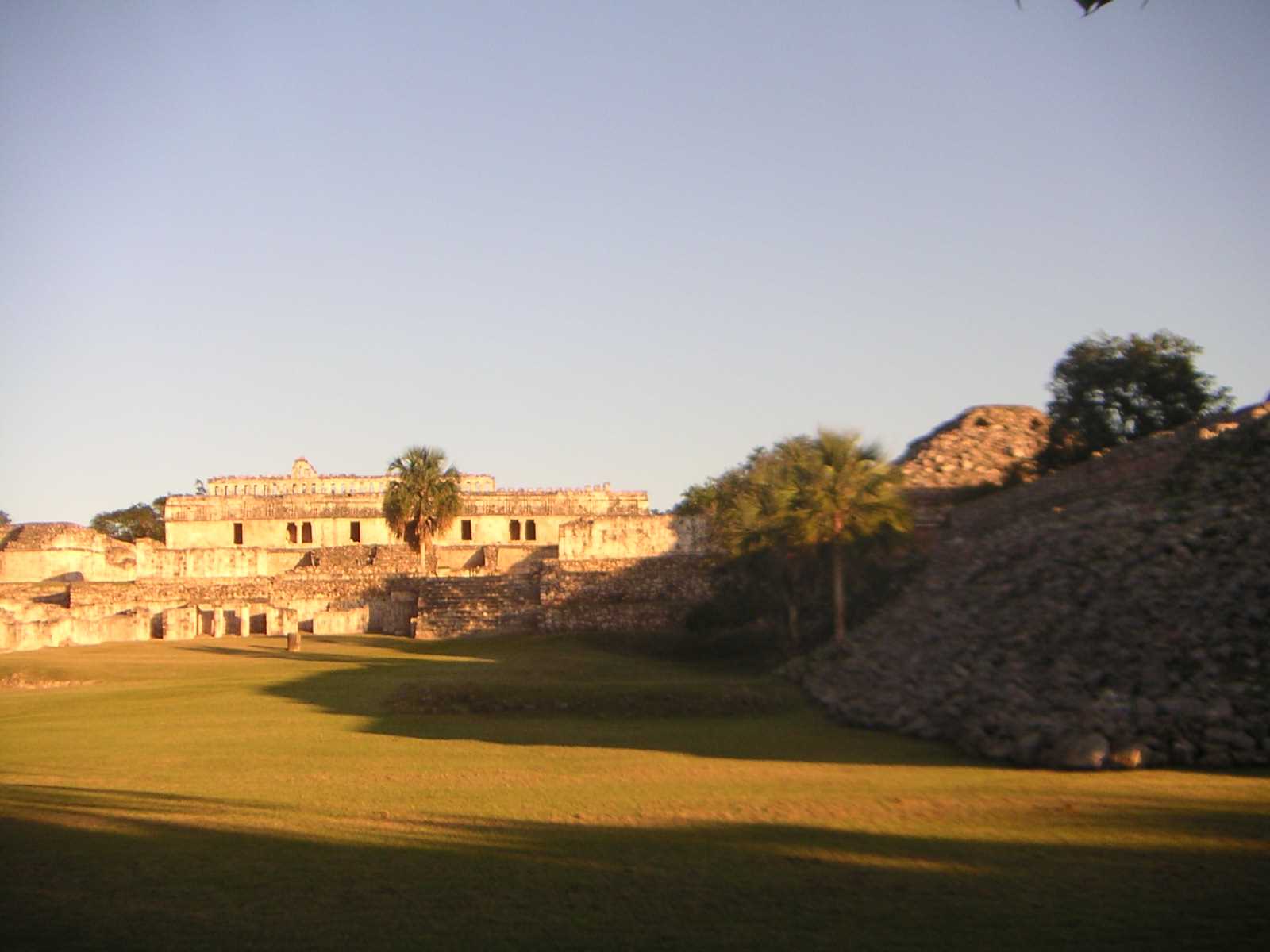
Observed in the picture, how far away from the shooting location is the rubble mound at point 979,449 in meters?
34.2

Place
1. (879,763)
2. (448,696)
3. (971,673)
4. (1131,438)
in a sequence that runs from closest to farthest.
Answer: (879,763) < (971,673) < (448,696) < (1131,438)

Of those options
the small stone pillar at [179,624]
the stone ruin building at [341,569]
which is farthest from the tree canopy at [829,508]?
the small stone pillar at [179,624]

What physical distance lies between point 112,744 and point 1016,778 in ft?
30.2

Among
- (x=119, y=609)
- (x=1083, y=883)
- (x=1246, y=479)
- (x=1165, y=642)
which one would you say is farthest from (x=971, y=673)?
(x=119, y=609)

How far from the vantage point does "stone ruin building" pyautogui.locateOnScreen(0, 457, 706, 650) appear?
115 feet

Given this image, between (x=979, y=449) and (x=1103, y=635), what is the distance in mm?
21169

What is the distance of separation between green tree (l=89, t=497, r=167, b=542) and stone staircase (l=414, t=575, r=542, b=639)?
35811 mm

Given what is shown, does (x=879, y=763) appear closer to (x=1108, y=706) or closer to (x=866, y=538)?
(x=1108, y=706)

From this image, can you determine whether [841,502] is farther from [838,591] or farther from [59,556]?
[59,556]

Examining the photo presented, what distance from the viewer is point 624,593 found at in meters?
35.6

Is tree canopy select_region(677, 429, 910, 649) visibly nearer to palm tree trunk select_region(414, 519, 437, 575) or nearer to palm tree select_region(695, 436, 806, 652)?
palm tree select_region(695, 436, 806, 652)

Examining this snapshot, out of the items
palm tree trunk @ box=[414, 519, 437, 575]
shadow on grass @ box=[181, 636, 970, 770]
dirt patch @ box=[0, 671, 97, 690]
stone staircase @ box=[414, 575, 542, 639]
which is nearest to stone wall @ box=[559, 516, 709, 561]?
stone staircase @ box=[414, 575, 542, 639]

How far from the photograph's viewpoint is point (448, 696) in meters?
18.0

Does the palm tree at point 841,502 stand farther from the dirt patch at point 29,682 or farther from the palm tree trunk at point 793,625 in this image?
the dirt patch at point 29,682
